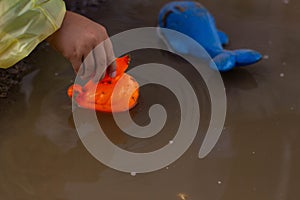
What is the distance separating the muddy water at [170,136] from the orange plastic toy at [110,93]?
28 millimetres

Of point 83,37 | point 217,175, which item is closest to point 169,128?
point 217,175

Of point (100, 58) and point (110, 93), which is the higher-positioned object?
point (100, 58)

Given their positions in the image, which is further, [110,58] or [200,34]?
[200,34]

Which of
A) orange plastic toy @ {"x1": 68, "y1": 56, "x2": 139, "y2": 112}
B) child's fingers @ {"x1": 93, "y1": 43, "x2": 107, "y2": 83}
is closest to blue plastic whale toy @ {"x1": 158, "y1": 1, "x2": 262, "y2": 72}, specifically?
orange plastic toy @ {"x1": 68, "y1": 56, "x2": 139, "y2": 112}

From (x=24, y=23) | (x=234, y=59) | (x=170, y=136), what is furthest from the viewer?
(x=234, y=59)

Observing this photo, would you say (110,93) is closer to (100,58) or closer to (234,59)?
(100,58)

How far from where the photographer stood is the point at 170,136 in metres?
0.96

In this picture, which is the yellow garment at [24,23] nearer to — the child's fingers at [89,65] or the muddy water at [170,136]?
the child's fingers at [89,65]

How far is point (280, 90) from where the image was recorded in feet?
3.43

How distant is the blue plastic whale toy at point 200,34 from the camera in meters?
1.06

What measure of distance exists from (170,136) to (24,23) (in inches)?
13.1

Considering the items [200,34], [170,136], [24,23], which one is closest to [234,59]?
[200,34]

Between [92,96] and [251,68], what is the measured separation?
354 millimetres

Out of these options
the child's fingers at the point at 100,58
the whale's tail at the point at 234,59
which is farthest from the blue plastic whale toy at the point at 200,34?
the child's fingers at the point at 100,58
